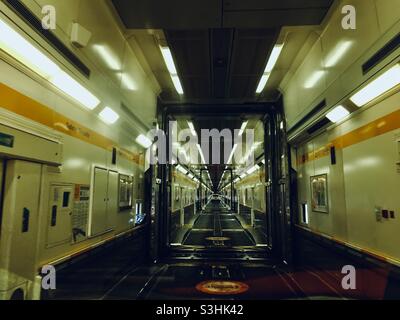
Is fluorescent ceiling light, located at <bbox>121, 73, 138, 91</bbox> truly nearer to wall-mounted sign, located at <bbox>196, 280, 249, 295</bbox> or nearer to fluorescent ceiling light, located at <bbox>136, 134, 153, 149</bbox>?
fluorescent ceiling light, located at <bbox>136, 134, 153, 149</bbox>

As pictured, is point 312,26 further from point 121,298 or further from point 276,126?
point 121,298

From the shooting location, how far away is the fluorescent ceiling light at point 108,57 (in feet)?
10.6

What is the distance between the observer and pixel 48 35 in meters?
2.17

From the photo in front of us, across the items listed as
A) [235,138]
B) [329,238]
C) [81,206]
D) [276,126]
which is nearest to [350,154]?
[329,238]

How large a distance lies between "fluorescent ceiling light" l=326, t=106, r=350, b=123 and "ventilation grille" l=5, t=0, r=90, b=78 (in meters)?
3.09

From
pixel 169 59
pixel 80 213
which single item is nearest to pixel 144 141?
pixel 169 59

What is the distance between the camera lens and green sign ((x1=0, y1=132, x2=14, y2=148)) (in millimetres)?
1908

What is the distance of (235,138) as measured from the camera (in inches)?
450

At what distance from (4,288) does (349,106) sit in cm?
389

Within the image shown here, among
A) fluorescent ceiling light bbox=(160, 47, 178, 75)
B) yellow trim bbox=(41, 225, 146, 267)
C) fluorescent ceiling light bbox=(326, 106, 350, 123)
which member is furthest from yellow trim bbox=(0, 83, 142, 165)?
fluorescent ceiling light bbox=(326, 106, 350, 123)

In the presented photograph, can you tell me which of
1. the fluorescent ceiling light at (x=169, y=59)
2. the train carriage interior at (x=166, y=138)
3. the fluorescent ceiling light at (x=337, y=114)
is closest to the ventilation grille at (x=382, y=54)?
the train carriage interior at (x=166, y=138)

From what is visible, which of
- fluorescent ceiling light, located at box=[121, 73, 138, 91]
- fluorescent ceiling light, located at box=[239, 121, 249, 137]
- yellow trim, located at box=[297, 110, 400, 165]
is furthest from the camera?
fluorescent ceiling light, located at box=[239, 121, 249, 137]

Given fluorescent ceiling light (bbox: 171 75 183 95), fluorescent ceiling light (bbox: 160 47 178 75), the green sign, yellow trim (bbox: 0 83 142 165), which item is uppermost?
fluorescent ceiling light (bbox: 171 75 183 95)

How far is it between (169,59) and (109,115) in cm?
160
